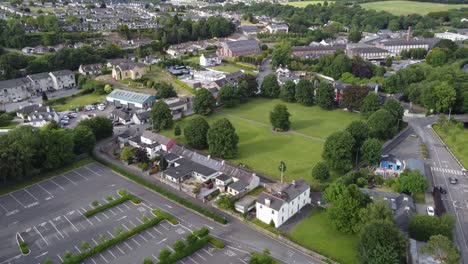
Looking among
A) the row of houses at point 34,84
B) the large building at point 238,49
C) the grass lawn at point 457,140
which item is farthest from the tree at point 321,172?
the large building at point 238,49

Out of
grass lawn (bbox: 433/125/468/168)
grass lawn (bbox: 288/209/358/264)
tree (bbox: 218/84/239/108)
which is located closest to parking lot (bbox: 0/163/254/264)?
grass lawn (bbox: 288/209/358/264)

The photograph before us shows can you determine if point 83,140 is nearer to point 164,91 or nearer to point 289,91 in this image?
point 164,91

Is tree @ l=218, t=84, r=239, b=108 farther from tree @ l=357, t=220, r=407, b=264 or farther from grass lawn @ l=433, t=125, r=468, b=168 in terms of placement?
tree @ l=357, t=220, r=407, b=264

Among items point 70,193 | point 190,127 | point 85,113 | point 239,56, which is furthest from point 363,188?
point 239,56

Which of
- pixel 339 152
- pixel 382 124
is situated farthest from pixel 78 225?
pixel 382 124

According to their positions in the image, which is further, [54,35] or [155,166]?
[54,35]

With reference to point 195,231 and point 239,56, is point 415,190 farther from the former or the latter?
point 239,56
